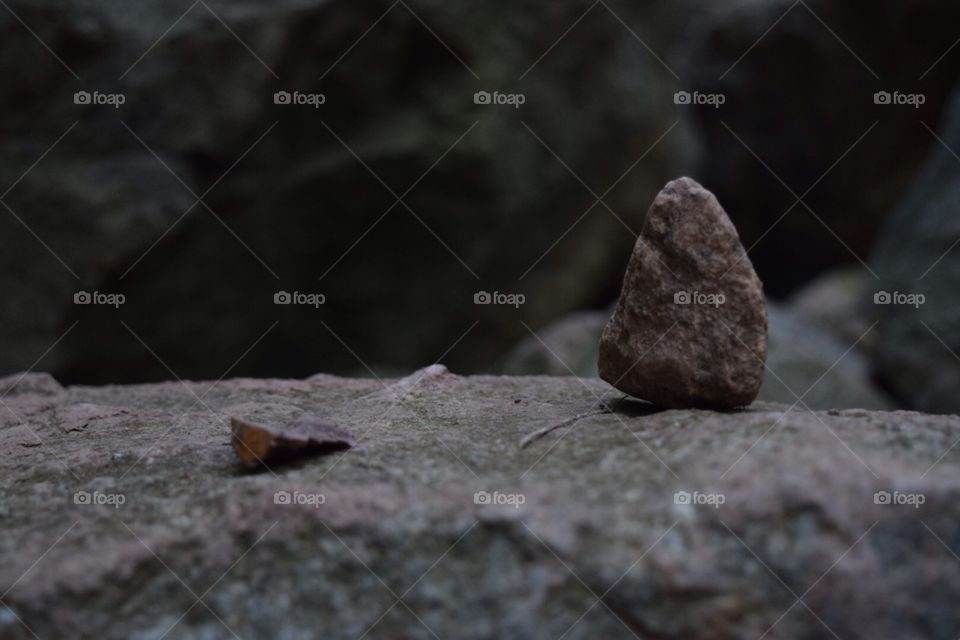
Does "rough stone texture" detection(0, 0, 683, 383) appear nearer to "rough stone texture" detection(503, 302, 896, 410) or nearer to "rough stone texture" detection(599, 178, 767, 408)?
"rough stone texture" detection(503, 302, 896, 410)

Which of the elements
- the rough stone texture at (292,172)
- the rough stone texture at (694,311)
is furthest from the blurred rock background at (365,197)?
the rough stone texture at (694,311)

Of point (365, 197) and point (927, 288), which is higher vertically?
point (365, 197)

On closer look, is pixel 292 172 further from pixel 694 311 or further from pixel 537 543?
pixel 537 543

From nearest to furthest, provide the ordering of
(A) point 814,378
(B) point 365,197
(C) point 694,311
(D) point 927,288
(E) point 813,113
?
(C) point 694,311
(A) point 814,378
(D) point 927,288
(B) point 365,197
(E) point 813,113

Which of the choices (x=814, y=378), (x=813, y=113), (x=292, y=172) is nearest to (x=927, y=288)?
(x=814, y=378)

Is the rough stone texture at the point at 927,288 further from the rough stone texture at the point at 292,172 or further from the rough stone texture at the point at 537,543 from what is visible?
the rough stone texture at the point at 537,543

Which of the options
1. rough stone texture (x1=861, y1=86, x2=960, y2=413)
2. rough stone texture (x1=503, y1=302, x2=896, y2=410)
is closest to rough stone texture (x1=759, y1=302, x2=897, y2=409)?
rough stone texture (x1=503, y1=302, x2=896, y2=410)
